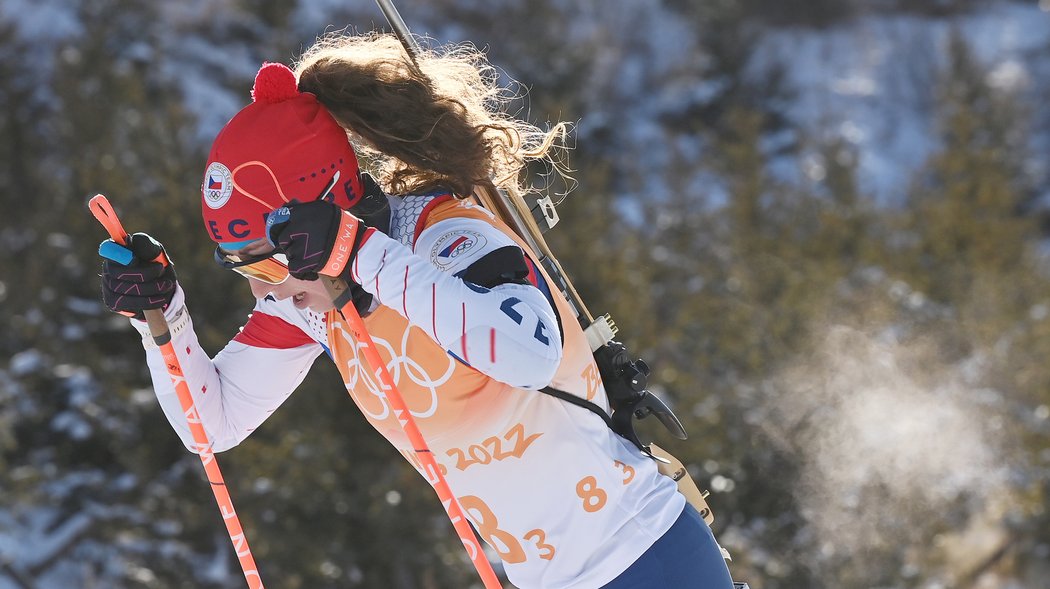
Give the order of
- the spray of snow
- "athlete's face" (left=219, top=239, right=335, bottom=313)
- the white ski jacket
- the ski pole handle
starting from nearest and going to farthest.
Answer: the white ski jacket → "athlete's face" (left=219, top=239, right=335, bottom=313) → the ski pole handle → the spray of snow

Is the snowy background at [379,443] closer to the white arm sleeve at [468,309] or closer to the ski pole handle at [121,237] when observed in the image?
the ski pole handle at [121,237]

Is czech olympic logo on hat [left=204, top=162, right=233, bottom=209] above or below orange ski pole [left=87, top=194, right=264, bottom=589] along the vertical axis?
above

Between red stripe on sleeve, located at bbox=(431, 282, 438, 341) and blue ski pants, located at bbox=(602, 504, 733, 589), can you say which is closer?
red stripe on sleeve, located at bbox=(431, 282, 438, 341)

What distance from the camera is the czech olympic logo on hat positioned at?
184 centimetres

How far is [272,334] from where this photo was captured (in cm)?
216

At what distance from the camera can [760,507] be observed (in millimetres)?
7211

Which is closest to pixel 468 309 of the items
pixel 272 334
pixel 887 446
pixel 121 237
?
pixel 272 334

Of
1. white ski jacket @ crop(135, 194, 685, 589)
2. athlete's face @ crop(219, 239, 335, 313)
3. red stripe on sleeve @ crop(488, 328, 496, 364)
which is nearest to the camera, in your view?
red stripe on sleeve @ crop(488, 328, 496, 364)

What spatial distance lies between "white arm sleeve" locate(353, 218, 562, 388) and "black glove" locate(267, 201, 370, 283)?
3 centimetres

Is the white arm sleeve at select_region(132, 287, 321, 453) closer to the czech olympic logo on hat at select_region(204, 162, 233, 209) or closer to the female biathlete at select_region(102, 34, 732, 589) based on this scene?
the female biathlete at select_region(102, 34, 732, 589)

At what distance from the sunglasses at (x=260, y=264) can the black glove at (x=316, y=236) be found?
0.50 feet

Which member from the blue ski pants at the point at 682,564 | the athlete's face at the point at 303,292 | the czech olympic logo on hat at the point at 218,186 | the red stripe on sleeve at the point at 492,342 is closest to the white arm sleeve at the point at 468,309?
the red stripe on sleeve at the point at 492,342

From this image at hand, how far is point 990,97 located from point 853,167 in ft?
13.6

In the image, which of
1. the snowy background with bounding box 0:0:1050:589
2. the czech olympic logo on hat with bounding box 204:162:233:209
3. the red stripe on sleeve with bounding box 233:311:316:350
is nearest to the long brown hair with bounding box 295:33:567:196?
the czech olympic logo on hat with bounding box 204:162:233:209
